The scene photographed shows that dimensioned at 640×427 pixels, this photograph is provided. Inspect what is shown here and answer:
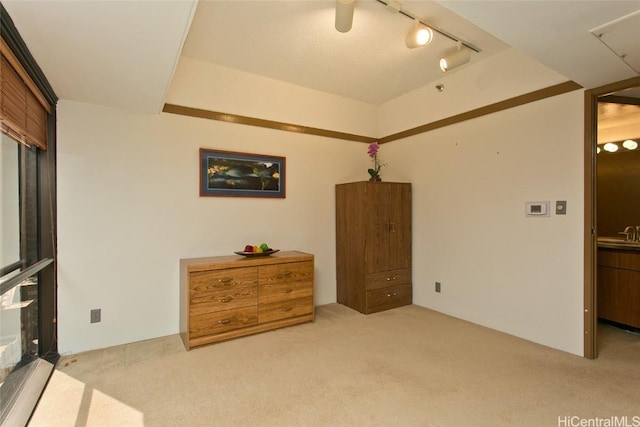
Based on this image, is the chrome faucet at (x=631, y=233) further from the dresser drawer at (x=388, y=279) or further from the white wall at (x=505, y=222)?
the dresser drawer at (x=388, y=279)

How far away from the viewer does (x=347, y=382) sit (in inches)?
85.0

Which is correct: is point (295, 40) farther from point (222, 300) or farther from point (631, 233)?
point (631, 233)

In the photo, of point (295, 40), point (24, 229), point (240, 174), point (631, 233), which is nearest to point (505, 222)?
point (631, 233)

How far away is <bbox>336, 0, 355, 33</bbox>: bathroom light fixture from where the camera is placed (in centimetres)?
206

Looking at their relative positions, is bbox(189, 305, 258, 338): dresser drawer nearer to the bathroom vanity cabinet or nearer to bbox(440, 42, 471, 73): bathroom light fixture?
bbox(440, 42, 471, 73): bathroom light fixture

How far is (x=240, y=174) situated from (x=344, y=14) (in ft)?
6.25

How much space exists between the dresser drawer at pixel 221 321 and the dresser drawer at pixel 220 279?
0.22 meters

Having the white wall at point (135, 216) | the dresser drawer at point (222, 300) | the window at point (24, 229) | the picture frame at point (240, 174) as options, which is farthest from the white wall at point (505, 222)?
the window at point (24, 229)

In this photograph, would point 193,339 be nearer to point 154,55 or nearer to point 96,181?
point 96,181

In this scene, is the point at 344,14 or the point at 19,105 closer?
the point at 19,105

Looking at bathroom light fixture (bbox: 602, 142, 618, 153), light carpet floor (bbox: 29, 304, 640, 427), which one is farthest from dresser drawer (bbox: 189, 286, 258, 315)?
bathroom light fixture (bbox: 602, 142, 618, 153)

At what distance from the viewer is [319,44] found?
9.32 ft

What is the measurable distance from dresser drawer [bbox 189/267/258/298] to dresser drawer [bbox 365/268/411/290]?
4.55ft

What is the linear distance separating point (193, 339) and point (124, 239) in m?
1.12
